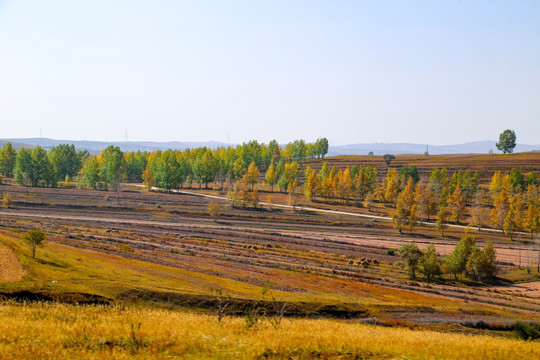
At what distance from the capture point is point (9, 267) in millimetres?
39500

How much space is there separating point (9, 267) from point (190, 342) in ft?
96.7

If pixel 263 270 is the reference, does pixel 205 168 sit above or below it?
above

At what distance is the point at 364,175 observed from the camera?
176 m

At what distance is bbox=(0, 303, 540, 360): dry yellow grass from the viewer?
17031 mm

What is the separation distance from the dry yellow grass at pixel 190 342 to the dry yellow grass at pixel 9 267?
1358cm

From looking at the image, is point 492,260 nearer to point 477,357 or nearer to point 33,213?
point 477,357

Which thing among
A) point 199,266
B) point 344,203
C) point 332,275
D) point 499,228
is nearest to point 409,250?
point 332,275

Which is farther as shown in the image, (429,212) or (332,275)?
(429,212)

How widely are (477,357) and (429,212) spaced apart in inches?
5317

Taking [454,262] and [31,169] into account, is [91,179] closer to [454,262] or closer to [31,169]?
[31,169]

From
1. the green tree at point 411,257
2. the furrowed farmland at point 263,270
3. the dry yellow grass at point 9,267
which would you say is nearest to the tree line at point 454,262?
the green tree at point 411,257

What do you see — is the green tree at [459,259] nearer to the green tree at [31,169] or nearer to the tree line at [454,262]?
the tree line at [454,262]

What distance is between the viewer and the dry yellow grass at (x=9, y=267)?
35969 millimetres

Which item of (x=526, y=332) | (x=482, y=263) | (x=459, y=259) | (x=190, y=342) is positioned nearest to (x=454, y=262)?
(x=459, y=259)
